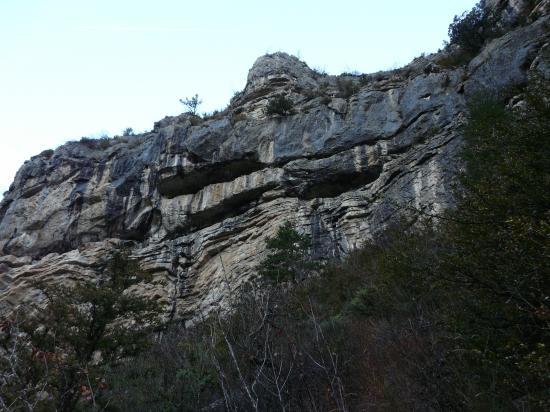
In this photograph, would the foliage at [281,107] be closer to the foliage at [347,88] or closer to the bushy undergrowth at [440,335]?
the foliage at [347,88]

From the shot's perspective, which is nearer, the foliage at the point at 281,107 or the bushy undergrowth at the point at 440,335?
the bushy undergrowth at the point at 440,335

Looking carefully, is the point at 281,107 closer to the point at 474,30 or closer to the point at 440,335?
the point at 474,30

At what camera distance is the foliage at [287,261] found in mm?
14255

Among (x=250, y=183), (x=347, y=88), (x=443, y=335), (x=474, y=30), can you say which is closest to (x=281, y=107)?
(x=347, y=88)

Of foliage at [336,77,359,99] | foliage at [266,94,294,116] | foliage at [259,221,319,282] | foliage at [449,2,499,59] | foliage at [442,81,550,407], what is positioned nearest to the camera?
foliage at [442,81,550,407]

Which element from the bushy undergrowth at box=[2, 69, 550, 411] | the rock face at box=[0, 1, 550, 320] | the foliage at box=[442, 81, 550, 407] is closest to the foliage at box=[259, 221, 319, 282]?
the rock face at box=[0, 1, 550, 320]

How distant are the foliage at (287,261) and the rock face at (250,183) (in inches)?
109

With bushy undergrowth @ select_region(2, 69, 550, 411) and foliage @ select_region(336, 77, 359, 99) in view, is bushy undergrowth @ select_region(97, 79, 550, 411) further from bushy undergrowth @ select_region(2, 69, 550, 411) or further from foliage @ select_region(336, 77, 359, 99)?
foliage @ select_region(336, 77, 359, 99)

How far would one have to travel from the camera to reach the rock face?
18.5 m

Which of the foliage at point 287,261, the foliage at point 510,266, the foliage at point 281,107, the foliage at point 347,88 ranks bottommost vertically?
the foliage at point 287,261

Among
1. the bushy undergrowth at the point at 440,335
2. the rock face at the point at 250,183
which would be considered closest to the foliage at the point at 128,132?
the rock face at the point at 250,183

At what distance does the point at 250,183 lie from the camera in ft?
73.3

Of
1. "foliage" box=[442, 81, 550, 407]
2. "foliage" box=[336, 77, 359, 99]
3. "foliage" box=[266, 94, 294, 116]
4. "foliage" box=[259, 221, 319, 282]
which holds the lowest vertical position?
"foliage" box=[259, 221, 319, 282]

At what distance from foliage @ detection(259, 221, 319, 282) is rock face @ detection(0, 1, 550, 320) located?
2760 mm
